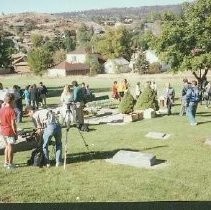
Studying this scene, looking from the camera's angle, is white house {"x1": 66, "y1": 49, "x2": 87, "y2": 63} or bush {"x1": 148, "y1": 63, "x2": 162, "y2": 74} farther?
white house {"x1": 66, "y1": 49, "x2": 87, "y2": 63}

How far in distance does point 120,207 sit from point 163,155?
5.34 meters

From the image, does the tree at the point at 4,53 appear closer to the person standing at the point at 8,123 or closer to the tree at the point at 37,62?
the tree at the point at 37,62

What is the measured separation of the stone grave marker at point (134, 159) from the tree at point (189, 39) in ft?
82.4

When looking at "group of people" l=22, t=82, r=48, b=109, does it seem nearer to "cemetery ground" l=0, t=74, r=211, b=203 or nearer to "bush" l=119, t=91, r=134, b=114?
"bush" l=119, t=91, r=134, b=114

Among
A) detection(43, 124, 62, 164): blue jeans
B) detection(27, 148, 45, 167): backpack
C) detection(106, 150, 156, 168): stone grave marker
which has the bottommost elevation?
detection(106, 150, 156, 168): stone grave marker

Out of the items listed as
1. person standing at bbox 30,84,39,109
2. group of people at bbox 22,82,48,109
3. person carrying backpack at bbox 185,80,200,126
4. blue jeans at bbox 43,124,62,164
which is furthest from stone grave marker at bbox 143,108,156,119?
blue jeans at bbox 43,124,62,164

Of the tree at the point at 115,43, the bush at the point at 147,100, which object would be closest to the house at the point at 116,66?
the tree at the point at 115,43

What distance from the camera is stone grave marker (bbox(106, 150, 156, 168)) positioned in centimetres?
1354

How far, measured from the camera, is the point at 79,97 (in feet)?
73.6

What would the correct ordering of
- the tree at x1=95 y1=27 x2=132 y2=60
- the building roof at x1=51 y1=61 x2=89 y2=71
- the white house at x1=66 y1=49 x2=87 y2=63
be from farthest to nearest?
the white house at x1=66 y1=49 x2=87 y2=63
the tree at x1=95 y1=27 x2=132 y2=60
the building roof at x1=51 y1=61 x2=89 y2=71

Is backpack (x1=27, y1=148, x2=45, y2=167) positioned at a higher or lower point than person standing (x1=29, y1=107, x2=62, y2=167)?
lower

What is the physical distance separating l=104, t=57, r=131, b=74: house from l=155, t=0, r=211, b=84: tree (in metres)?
66.6

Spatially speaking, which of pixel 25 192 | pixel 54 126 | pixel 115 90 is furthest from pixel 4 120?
pixel 115 90

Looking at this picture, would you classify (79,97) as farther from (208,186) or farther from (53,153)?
(208,186)
